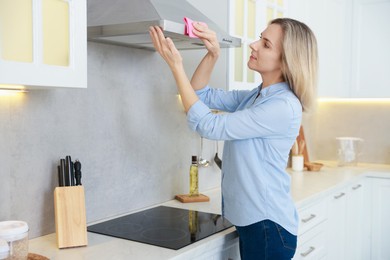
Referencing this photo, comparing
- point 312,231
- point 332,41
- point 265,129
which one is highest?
point 332,41

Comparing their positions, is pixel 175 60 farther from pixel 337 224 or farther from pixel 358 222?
pixel 358 222

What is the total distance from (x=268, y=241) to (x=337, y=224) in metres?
1.49

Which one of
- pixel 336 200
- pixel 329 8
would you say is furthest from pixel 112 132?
pixel 329 8

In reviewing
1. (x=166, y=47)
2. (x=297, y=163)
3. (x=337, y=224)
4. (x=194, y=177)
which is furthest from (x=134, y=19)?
(x=297, y=163)

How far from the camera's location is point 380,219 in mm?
3611

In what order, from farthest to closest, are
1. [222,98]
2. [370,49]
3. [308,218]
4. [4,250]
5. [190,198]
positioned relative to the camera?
Result: [370,49] < [308,218] < [190,198] < [222,98] < [4,250]

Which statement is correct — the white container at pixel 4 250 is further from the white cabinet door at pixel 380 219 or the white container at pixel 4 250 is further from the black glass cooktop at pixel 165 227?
the white cabinet door at pixel 380 219

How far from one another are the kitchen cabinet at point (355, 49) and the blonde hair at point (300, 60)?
198cm

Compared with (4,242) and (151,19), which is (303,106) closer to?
Result: (151,19)

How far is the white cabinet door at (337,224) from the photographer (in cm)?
295

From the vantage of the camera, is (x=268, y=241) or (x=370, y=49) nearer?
(x=268, y=241)

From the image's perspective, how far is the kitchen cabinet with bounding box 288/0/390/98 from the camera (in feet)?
12.3

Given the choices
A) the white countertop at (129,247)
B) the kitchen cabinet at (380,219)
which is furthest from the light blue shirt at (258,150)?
the kitchen cabinet at (380,219)

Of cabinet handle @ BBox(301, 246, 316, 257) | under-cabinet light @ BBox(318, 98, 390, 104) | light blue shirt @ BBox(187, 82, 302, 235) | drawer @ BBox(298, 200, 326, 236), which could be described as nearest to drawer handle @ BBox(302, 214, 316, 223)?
drawer @ BBox(298, 200, 326, 236)
